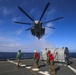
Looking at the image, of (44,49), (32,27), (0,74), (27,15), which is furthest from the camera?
(44,49)

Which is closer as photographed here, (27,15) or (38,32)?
(27,15)

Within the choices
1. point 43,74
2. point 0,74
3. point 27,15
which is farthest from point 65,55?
point 0,74

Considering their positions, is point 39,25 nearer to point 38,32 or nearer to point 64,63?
point 38,32

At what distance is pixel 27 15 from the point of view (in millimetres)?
20656

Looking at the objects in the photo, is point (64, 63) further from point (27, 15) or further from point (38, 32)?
point (27, 15)

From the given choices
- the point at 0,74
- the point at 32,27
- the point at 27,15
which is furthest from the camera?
the point at 32,27

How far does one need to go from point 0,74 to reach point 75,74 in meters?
6.86

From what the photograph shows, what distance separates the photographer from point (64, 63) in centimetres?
2338

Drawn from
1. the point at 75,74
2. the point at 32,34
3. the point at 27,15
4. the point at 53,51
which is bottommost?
the point at 75,74

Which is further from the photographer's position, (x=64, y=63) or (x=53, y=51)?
(x=53, y=51)

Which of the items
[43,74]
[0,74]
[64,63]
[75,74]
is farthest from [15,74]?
[64,63]

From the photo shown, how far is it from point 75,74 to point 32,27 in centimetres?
1030

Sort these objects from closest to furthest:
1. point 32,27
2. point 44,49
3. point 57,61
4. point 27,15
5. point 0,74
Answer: point 0,74 < point 27,15 < point 32,27 < point 57,61 < point 44,49

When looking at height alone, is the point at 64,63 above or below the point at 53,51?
below
